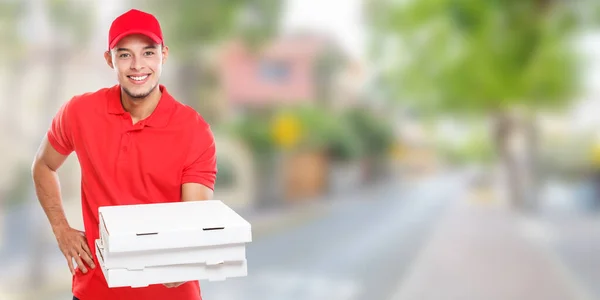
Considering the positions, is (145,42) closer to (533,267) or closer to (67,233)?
(67,233)

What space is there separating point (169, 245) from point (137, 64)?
36 cm

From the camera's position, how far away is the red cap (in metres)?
1.54

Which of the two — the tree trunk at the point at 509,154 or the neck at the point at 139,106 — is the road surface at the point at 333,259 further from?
the neck at the point at 139,106

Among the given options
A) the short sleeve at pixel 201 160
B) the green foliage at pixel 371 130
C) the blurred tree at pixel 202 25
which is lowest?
the short sleeve at pixel 201 160

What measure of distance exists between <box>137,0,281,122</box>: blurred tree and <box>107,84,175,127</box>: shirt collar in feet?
20.2

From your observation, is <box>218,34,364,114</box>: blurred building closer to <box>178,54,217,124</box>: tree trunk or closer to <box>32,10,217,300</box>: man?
<box>178,54,217,124</box>: tree trunk

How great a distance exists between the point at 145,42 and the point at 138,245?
402 mm

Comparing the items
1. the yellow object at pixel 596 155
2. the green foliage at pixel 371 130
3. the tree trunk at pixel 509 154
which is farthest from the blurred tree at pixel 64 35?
the green foliage at pixel 371 130

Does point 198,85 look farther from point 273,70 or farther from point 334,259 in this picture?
point 273,70

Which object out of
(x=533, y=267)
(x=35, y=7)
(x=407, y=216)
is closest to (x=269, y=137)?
(x=407, y=216)

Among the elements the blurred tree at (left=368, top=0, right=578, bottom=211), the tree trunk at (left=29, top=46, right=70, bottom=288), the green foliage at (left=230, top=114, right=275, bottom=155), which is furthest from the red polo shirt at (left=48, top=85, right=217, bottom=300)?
the green foliage at (left=230, top=114, right=275, bottom=155)

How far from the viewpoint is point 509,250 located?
9.86m

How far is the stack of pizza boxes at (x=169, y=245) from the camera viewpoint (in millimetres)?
1432

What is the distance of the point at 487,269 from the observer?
27.3 feet
